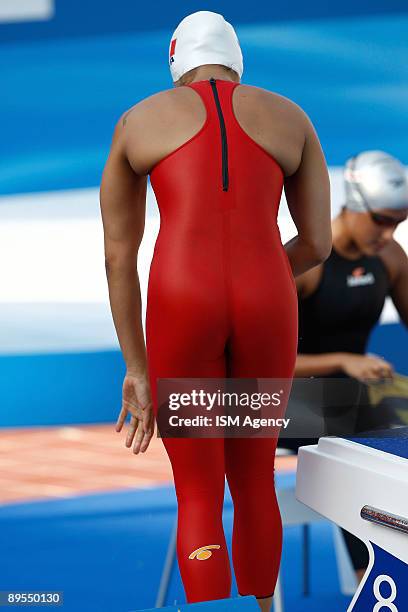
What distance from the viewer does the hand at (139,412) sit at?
5.93 ft

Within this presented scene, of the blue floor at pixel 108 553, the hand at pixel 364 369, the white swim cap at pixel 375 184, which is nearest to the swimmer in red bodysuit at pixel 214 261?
the blue floor at pixel 108 553

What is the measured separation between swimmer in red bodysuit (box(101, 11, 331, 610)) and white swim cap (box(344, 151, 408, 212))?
109 cm

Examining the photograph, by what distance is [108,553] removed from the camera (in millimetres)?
3064

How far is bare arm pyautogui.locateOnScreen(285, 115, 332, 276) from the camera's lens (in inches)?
70.3

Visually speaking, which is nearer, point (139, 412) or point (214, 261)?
point (214, 261)

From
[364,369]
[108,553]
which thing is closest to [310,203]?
[364,369]

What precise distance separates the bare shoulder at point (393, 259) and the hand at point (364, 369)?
0.43m

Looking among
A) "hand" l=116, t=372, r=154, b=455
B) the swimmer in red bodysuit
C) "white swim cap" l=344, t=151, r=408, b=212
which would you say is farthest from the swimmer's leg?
"white swim cap" l=344, t=151, r=408, b=212

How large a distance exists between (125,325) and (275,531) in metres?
0.48

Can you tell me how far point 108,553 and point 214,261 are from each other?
67.0 inches

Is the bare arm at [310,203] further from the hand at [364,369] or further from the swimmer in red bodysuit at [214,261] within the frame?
the hand at [364,369]

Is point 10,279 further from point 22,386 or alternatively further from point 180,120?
point 180,120

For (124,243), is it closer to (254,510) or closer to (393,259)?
(254,510)

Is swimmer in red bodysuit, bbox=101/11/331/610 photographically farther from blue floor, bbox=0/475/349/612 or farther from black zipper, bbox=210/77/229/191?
blue floor, bbox=0/475/349/612
